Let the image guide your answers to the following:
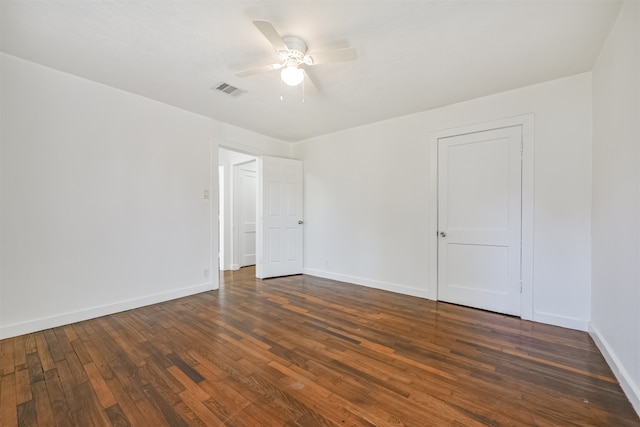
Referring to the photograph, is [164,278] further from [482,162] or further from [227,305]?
[482,162]

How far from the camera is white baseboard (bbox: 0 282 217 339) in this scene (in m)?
2.42

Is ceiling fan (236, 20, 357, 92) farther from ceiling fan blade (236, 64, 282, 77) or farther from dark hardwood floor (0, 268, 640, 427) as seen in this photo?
dark hardwood floor (0, 268, 640, 427)

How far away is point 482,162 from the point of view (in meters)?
3.19

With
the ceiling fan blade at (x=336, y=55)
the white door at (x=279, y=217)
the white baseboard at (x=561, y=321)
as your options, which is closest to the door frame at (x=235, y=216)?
the white door at (x=279, y=217)

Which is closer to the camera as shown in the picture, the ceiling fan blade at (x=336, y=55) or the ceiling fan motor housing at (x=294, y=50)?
the ceiling fan blade at (x=336, y=55)

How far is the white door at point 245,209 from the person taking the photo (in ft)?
18.3

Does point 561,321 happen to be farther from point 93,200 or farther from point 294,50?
point 93,200

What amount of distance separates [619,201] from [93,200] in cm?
480

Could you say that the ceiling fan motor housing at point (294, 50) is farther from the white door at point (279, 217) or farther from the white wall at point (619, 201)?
the white door at point (279, 217)

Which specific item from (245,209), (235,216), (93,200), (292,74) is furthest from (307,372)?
(245,209)

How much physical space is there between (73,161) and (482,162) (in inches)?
182

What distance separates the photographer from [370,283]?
13.6 feet

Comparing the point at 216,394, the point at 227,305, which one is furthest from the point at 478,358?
the point at 227,305

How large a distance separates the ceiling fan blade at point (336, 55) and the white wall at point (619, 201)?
173 centimetres
